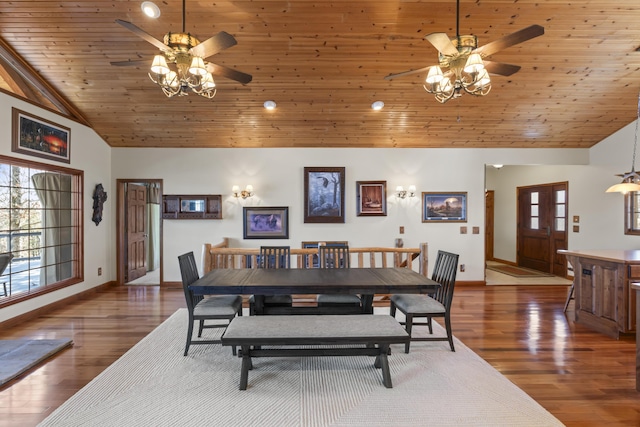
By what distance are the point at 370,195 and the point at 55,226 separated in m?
5.35

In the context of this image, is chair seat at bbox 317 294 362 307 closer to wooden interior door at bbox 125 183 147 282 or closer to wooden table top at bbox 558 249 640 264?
wooden table top at bbox 558 249 640 264

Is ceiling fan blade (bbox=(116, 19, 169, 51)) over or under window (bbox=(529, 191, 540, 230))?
over

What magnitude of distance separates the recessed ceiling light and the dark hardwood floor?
12.0 ft

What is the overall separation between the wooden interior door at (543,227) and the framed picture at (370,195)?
4.24 meters

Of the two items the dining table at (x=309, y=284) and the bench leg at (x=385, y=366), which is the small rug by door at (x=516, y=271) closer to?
the dining table at (x=309, y=284)

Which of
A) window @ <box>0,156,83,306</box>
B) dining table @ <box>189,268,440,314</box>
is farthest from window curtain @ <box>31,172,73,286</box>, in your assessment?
dining table @ <box>189,268,440,314</box>

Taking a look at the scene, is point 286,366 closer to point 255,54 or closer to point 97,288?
point 255,54

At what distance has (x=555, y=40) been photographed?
4.12 meters

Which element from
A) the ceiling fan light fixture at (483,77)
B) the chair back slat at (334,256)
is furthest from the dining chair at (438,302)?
the ceiling fan light fixture at (483,77)

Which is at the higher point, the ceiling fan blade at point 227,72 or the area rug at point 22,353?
the ceiling fan blade at point 227,72

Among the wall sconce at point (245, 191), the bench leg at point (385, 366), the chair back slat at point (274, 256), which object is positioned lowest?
the bench leg at point (385, 366)

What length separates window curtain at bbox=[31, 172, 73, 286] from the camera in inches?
199

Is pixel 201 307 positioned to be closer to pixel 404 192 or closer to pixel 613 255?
pixel 404 192

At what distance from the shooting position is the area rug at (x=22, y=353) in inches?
116
